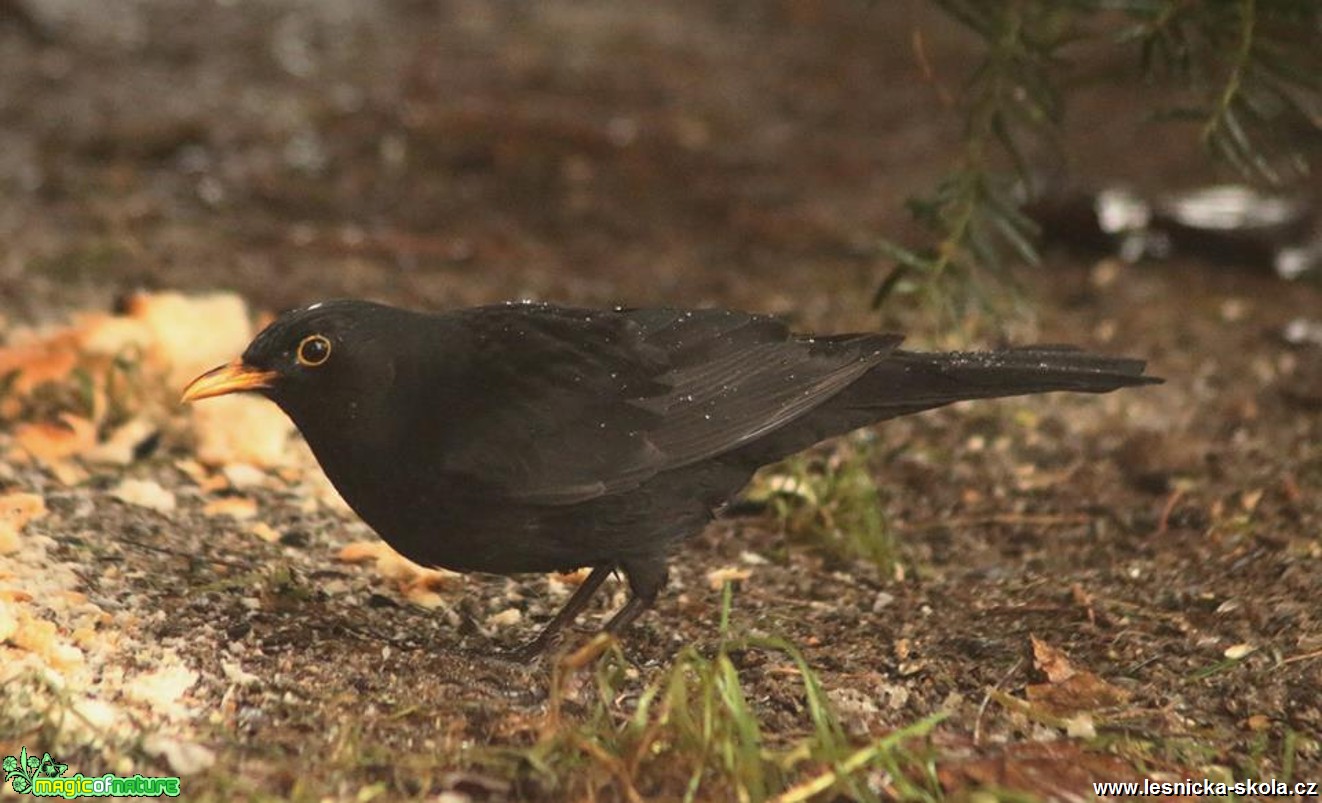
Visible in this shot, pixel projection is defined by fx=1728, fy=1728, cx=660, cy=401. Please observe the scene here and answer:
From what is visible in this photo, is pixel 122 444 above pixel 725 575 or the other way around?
above

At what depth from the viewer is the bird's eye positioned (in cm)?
373

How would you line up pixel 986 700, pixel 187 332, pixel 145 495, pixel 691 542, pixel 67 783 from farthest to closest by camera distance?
pixel 187 332, pixel 691 542, pixel 145 495, pixel 986 700, pixel 67 783

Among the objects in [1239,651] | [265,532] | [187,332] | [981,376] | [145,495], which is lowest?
[1239,651]

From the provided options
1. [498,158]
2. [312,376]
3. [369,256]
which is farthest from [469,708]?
[498,158]

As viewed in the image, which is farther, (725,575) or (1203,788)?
(725,575)

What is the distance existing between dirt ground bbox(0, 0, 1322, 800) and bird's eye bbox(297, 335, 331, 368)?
0.64m

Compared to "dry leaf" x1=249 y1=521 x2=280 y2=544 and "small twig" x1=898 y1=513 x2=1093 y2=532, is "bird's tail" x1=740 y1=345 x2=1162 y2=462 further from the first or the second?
"dry leaf" x1=249 y1=521 x2=280 y2=544

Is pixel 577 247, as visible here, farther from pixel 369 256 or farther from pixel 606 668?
pixel 606 668

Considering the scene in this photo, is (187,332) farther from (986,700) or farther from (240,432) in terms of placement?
(986,700)

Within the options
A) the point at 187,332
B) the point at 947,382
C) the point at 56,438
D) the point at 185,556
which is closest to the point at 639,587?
the point at 947,382

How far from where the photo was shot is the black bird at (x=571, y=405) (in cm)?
367

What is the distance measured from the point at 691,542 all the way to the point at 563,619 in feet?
3.27

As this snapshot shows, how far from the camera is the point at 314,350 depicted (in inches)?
147

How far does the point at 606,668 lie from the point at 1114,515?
2029 mm
